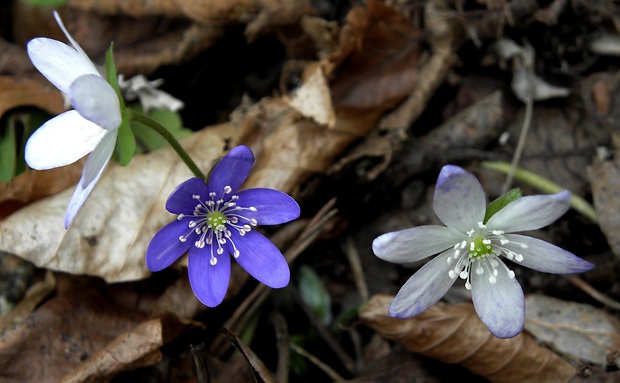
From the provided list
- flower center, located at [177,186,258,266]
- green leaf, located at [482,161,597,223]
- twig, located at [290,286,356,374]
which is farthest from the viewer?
green leaf, located at [482,161,597,223]

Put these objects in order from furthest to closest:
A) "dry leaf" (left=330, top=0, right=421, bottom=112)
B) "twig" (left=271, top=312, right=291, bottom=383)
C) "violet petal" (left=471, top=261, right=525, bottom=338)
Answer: "dry leaf" (left=330, top=0, right=421, bottom=112) < "twig" (left=271, top=312, right=291, bottom=383) < "violet petal" (left=471, top=261, right=525, bottom=338)

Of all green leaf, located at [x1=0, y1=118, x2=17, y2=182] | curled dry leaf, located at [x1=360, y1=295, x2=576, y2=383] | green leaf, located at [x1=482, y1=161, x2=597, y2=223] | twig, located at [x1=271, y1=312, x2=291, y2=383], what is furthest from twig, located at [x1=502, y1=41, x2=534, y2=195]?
green leaf, located at [x1=0, y1=118, x2=17, y2=182]

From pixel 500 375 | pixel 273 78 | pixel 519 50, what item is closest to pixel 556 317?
pixel 500 375

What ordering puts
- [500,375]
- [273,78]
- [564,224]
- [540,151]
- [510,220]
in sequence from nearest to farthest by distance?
[510,220] < [500,375] < [564,224] < [540,151] < [273,78]

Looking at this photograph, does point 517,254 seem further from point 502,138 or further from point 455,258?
point 502,138

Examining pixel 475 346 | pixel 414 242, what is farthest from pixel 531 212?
pixel 475 346

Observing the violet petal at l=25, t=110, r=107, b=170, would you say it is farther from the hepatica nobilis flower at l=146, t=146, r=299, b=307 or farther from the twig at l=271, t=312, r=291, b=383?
the twig at l=271, t=312, r=291, b=383
